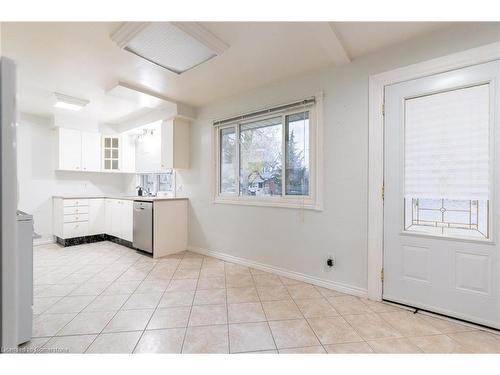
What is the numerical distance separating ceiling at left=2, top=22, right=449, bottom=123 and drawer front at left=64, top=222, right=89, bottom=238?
7.14 ft

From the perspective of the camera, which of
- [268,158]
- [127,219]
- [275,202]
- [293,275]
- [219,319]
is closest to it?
[219,319]

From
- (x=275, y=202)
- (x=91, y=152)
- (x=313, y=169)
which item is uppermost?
(x=91, y=152)

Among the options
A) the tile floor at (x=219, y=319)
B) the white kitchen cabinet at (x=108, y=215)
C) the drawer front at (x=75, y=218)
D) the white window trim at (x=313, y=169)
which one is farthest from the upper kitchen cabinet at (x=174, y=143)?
the drawer front at (x=75, y=218)

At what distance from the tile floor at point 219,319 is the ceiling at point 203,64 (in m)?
2.32

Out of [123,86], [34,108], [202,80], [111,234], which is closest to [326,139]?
[202,80]

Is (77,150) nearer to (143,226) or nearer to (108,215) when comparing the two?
(108,215)

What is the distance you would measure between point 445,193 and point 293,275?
169cm

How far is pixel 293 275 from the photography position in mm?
2689

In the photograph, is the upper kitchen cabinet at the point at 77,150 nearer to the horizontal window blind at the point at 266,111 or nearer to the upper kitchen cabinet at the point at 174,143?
the upper kitchen cabinet at the point at 174,143

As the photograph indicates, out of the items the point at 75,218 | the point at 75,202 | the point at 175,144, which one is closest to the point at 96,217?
the point at 75,218

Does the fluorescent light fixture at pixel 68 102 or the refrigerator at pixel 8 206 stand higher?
the fluorescent light fixture at pixel 68 102

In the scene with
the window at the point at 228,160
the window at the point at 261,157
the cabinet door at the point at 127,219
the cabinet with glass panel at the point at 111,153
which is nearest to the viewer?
the window at the point at 261,157

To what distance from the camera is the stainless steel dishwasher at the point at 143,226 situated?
11.4 feet
